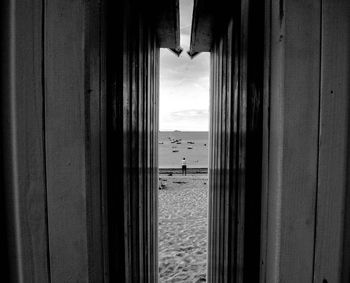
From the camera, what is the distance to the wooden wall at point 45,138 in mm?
703

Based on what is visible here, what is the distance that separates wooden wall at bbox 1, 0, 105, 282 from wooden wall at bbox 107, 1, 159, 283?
41 cm

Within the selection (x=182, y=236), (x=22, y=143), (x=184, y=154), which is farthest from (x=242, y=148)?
(x=184, y=154)

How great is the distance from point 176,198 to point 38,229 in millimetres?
10742

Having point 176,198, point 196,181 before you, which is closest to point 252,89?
point 176,198

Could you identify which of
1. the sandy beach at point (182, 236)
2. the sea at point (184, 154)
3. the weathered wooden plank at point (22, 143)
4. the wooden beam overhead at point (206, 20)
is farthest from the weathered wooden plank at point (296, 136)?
the sea at point (184, 154)

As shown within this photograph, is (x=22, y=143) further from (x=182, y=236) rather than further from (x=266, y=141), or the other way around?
(x=182, y=236)

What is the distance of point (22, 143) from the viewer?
2.33 ft

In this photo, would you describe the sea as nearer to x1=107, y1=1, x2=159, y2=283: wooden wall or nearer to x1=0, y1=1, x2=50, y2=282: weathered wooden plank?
x1=107, y1=1, x2=159, y2=283: wooden wall

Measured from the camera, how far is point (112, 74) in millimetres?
1236

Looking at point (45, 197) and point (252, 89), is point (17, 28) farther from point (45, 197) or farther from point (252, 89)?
point (252, 89)

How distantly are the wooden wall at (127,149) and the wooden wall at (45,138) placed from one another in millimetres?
406

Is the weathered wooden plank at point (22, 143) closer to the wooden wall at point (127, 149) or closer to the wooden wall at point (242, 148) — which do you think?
the wooden wall at point (127, 149)

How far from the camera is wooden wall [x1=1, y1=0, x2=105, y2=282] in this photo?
0.70 metres

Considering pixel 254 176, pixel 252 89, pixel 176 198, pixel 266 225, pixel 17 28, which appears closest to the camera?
pixel 17 28
